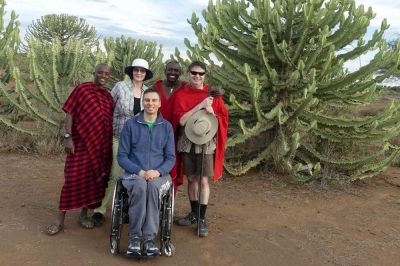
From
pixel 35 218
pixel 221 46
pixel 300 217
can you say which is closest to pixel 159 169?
pixel 35 218

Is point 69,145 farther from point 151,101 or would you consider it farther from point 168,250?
point 168,250

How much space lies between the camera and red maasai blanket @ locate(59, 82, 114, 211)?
4.60 metres

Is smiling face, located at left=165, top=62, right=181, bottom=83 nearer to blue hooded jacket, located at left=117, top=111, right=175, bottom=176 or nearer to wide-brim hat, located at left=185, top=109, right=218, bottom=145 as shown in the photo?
wide-brim hat, located at left=185, top=109, right=218, bottom=145

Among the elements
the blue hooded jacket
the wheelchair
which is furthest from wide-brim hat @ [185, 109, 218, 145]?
the wheelchair

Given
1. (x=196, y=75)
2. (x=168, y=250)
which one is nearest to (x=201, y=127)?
Result: (x=196, y=75)

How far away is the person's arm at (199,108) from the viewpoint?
459 centimetres

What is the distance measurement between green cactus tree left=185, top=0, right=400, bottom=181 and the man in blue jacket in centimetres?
218

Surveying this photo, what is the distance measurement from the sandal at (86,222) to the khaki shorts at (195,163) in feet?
3.68

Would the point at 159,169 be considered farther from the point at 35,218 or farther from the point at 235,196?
the point at 235,196

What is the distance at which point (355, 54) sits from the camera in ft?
22.9

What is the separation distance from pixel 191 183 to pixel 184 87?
1029mm

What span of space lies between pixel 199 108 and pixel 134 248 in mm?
1511

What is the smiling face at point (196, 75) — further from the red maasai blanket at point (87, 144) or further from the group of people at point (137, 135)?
the red maasai blanket at point (87, 144)

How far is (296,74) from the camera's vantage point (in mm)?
6160
